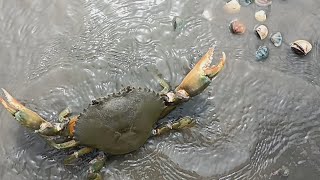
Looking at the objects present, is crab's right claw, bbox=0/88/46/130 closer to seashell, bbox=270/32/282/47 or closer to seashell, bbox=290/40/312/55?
seashell, bbox=270/32/282/47

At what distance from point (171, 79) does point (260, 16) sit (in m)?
0.82

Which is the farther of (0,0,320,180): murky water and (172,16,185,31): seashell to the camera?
(172,16,185,31): seashell

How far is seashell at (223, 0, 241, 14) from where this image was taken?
4195 mm

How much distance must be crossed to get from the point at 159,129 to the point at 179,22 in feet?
2.69

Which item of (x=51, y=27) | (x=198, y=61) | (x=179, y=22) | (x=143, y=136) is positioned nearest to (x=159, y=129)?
(x=143, y=136)

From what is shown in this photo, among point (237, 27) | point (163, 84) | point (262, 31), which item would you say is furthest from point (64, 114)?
point (262, 31)

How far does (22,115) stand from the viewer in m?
3.51

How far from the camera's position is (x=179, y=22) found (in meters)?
4.11

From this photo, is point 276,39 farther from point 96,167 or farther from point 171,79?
point 96,167

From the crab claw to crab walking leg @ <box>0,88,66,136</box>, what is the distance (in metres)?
0.81

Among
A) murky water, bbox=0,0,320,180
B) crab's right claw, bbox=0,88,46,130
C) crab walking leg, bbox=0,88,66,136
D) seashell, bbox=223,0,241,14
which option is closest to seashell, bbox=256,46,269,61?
murky water, bbox=0,0,320,180

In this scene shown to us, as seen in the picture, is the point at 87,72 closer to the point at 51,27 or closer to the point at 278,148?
the point at 51,27


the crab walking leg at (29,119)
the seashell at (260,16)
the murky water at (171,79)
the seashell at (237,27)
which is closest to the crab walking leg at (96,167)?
the murky water at (171,79)

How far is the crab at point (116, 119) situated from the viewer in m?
3.46
